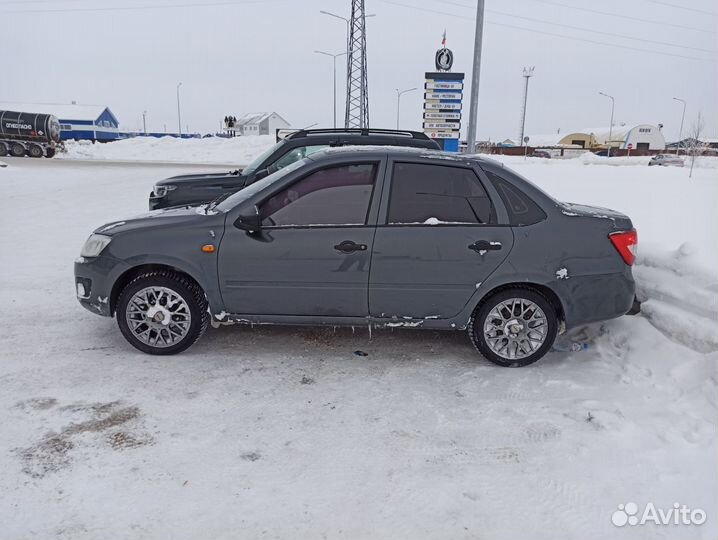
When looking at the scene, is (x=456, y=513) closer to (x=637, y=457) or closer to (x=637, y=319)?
(x=637, y=457)

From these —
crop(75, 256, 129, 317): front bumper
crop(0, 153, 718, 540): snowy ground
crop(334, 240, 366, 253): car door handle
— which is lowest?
crop(0, 153, 718, 540): snowy ground

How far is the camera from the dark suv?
7766 mm

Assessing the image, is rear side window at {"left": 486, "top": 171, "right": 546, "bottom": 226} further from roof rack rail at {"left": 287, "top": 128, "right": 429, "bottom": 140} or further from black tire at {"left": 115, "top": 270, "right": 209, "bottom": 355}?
roof rack rail at {"left": 287, "top": 128, "right": 429, "bottom": 140}

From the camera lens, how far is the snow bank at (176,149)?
146ft

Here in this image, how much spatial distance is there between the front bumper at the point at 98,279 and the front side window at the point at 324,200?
4.26ft

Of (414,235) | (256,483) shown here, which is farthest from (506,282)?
(256,483)

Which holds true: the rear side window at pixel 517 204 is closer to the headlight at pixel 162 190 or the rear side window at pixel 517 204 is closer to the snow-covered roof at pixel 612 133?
the headlight at pixel 162 190

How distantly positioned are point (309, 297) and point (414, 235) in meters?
0.98

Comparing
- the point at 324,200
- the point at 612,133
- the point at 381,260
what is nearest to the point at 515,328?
the point at 381,260

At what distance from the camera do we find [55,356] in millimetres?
4473

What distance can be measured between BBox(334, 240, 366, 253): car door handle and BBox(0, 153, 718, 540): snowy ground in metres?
0.96

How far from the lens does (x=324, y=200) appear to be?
4.37 meters

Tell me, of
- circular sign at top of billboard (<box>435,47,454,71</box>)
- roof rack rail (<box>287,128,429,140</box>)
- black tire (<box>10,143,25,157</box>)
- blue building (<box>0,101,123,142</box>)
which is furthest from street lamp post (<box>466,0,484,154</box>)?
blue building (<box>0,101,123,142</box>)

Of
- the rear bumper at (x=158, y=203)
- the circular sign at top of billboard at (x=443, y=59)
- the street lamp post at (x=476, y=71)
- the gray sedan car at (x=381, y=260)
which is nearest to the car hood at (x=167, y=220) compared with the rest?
the gray sedan car at (x=381, y=260)
